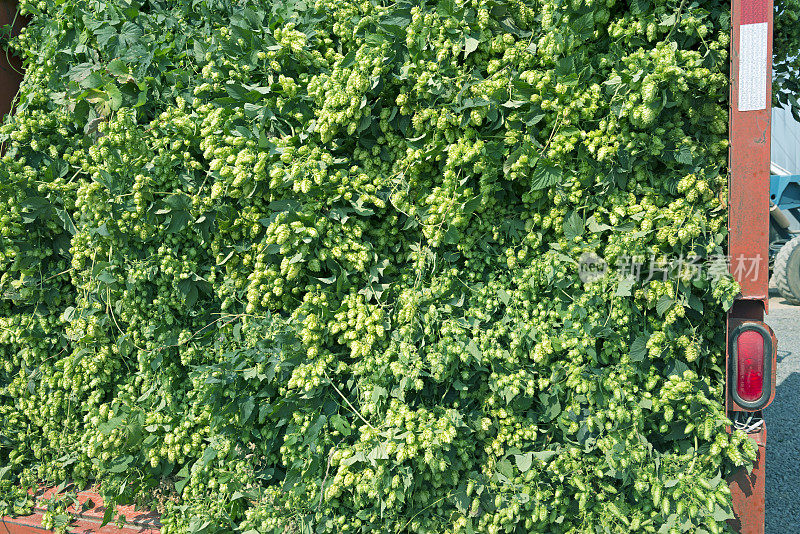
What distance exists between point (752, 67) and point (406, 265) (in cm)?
164

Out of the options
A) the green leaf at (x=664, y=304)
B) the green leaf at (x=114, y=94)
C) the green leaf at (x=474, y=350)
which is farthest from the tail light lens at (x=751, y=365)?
the green leaf at (x=114, y=94)

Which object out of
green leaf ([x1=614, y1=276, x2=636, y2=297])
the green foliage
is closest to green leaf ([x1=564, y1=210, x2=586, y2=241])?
green leaf ([x1=614, y1=276, x2=636, y2=297])

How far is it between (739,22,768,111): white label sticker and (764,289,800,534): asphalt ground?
266 cm

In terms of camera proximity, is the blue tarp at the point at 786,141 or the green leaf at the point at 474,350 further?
the blue tarp at the point at 786,141

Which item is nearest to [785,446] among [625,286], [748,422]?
[748,422]

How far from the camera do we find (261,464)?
2.67m

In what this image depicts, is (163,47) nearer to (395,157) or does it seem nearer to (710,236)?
(395,157)

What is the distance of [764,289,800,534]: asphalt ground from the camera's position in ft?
11.1

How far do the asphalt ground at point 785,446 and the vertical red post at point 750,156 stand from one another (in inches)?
63.8

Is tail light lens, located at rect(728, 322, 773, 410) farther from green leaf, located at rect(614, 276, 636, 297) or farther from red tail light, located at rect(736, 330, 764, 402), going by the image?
Answer: green leaf, located at rect(614, 276, 636, 297)

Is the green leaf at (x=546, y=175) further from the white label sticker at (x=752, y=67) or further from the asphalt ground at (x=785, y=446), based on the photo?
the asphalt ground at (x=785, y=446)

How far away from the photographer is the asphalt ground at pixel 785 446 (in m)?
3.39

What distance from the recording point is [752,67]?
212 cm

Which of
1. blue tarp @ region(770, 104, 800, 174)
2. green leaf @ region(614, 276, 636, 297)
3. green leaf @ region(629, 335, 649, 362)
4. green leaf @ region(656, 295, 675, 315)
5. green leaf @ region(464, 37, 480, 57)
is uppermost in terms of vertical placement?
blue tarp @ region(770, 104, 800, 174)
